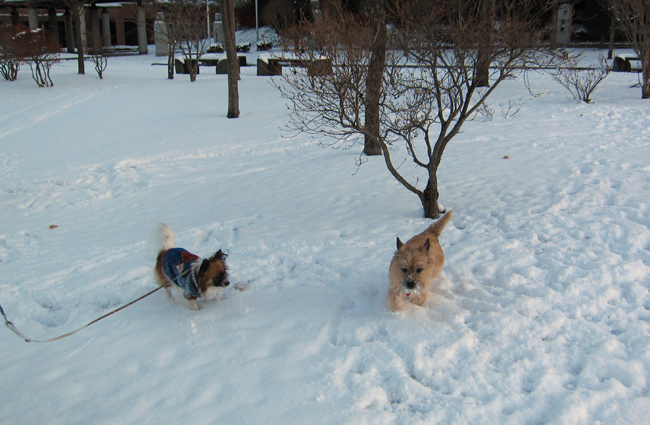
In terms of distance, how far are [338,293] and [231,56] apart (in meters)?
12.8

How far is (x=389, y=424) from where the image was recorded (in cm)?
313

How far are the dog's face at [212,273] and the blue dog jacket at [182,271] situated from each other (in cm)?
10

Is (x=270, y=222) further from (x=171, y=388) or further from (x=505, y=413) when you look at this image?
(x=505, y=413)

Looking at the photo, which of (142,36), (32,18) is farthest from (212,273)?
(32,18)

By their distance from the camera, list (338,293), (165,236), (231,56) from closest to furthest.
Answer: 1. (338,293)
2. (165,236)
3. (231,56)

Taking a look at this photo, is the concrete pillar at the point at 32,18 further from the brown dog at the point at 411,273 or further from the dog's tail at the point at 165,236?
the brown dog at the point at 411,273

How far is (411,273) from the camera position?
163 inches

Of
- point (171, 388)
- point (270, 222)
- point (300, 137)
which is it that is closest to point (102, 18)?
point (300, 137)

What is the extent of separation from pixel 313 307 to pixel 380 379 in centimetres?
127

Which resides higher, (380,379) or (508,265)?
(508,265)

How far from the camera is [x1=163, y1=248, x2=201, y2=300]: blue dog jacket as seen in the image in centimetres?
459

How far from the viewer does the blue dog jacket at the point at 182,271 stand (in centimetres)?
459

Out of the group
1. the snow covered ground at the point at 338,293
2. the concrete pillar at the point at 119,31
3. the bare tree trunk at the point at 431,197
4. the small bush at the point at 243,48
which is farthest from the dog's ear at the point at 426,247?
the concrete pillar at the point at 119,31

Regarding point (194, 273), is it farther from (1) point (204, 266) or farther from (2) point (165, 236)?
(2) point (165, 236)
